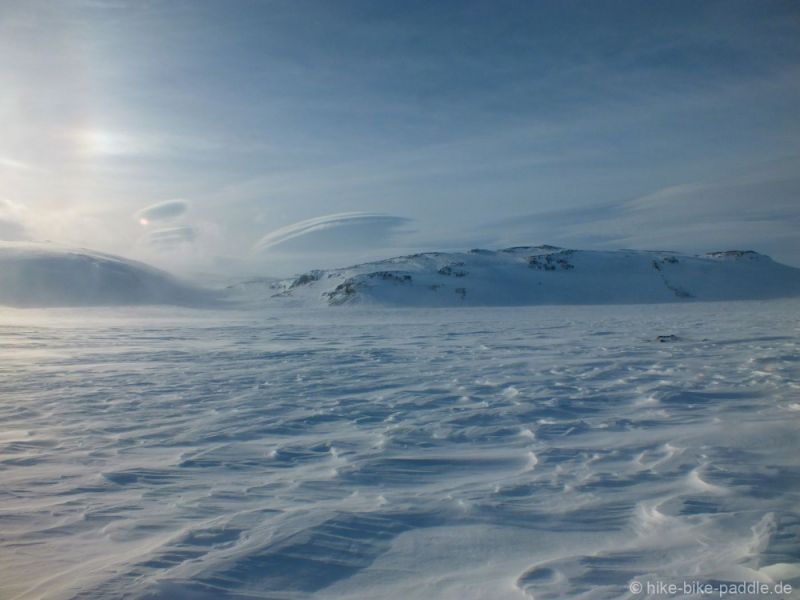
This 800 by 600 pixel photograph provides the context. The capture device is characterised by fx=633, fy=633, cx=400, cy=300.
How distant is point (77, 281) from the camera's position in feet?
163

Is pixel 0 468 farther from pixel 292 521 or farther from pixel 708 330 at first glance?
pixel 708 330

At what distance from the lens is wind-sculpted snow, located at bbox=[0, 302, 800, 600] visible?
3447mm

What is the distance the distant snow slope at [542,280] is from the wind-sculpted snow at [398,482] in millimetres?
34749

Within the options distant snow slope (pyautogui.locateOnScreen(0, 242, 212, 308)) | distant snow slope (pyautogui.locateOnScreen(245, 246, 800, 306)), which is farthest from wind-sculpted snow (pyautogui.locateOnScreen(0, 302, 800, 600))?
distant snow slope (pyautogui.locateOnScreen(0, 242, 212, 308))

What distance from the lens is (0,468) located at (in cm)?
529

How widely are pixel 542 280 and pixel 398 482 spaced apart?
160 feet

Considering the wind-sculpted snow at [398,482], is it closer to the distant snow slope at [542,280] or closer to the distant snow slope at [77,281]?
the distant snow slope at [542,280]

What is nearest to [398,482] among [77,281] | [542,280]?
[542,280]

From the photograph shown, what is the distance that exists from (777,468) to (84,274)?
54640mm

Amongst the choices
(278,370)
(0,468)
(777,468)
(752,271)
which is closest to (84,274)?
(278,370)

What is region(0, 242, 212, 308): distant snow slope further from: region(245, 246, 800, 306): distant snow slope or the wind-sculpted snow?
the wind-sculpted snow

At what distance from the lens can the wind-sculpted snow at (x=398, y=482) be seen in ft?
11.3

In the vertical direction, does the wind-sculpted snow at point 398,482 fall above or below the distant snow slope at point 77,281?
below

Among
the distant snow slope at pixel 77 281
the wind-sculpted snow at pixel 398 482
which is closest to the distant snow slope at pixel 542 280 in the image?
the distant snow slope at pixel 77 281
